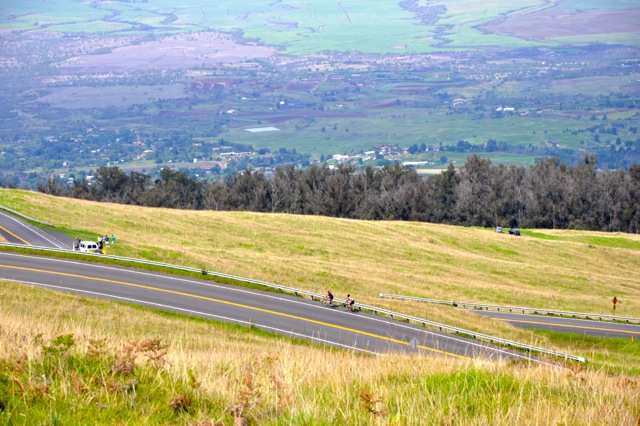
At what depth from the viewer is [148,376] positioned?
8.65 metres

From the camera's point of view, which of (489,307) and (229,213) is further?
(229,213)

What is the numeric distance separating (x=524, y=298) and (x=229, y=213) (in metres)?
37.3

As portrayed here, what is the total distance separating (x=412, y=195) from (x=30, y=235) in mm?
84186

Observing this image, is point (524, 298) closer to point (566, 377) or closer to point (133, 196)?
point (566, 377)

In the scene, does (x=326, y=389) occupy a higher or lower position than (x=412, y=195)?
higher

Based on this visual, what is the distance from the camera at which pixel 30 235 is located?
53.1 m

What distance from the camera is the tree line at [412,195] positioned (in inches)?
4970

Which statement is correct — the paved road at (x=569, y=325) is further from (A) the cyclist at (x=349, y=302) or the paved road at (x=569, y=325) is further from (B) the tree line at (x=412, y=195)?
(B) the tree line at (x=412, y=195)

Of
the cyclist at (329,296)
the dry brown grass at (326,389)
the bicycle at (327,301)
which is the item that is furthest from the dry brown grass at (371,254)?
the dry brown grass at (326,389)

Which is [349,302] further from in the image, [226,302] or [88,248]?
[88,248]

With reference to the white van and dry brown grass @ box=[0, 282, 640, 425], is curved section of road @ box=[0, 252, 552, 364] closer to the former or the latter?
the white van

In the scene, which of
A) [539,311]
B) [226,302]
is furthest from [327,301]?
[539,311]

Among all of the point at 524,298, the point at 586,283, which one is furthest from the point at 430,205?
the point at 524,298

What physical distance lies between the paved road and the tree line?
74.3 meters
